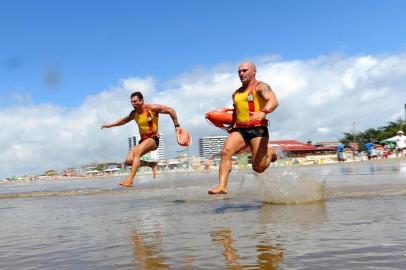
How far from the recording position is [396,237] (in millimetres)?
3943

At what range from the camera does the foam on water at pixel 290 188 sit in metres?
7.30

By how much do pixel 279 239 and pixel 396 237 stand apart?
84cm

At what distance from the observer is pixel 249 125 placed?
738cm

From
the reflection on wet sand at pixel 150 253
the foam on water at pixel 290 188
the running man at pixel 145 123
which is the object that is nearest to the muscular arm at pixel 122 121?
the running man at pixel 145 123

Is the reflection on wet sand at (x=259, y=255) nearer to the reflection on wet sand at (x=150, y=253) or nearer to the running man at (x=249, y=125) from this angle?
the reflection on wet sand at (x=150, y=253)

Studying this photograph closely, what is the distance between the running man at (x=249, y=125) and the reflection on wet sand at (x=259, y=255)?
123 inches

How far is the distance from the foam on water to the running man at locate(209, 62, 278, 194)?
38cm

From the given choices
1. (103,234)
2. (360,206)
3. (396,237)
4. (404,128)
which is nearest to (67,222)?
(103,234)

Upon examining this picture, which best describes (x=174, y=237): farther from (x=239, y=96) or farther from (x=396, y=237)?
(x=239, y=96)

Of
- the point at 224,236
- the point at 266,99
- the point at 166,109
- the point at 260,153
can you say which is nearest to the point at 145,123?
the point at 166,109

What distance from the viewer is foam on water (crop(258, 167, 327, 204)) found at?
24.0 feet

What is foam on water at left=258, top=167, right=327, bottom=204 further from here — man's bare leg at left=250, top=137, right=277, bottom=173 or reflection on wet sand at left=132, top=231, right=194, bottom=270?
reflection on wet sand at left=132, top=231, right=194, bottom=270

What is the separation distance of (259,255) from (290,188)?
4.05 m

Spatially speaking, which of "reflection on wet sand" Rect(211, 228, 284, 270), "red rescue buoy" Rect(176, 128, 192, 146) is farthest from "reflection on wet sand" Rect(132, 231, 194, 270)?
"red rescue buoy" Rect(176, 128, 192, 146)
